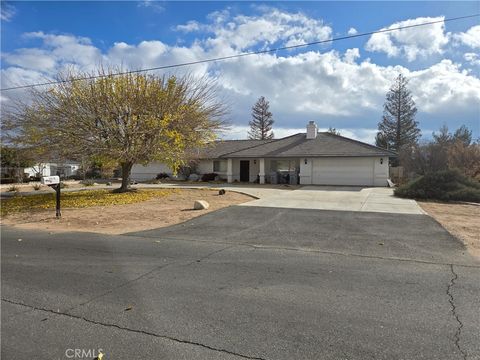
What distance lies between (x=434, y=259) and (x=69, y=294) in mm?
6077

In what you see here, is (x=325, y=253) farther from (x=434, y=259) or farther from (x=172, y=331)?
(x=172, y=331)

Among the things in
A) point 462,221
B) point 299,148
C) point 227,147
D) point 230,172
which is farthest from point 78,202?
point 227,147

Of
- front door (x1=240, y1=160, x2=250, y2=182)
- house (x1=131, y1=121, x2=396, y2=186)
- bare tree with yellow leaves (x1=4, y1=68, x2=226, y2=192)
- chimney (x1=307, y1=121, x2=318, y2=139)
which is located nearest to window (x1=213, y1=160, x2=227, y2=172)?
house (x1=131, y1=121, x2=396, y2=186)

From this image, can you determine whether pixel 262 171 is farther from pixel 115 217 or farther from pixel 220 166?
pixel 115 217

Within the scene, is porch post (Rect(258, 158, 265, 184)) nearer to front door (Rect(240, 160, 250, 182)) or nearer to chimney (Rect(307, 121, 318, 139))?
front door (Rect(240, 160, 250, 182))

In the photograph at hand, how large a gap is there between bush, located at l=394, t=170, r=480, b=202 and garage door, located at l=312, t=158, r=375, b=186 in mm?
7084

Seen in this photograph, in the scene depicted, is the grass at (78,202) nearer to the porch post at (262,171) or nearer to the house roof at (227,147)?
the porch post at (262,171)

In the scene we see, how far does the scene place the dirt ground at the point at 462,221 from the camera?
8.11 metres

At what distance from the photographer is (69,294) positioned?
4770mm

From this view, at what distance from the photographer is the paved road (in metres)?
3.38

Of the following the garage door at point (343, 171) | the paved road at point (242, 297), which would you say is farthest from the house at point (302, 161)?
the paved road at point (242, 297)

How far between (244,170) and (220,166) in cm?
223

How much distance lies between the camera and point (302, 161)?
26859 millimetres

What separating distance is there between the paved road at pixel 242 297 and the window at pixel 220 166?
891 inches
